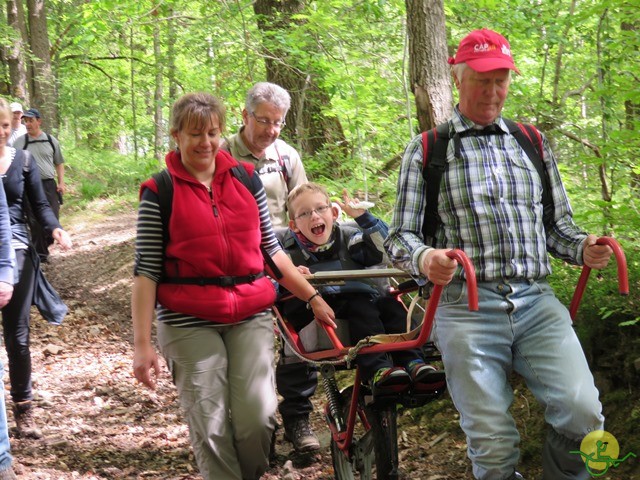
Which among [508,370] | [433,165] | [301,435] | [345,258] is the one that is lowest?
[301,435]

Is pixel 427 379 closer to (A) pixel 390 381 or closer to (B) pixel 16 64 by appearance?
(A) pixel 390 381

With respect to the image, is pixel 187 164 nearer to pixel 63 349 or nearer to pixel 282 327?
pixel 282 327

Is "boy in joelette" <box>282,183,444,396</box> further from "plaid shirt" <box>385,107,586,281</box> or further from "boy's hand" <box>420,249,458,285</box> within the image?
"boy's hand" <box>420,249,458,285</box>

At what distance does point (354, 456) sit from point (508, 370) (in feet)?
4.71

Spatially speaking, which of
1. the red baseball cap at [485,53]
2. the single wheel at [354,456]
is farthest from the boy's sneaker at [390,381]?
the red baseball cap at [485,53]

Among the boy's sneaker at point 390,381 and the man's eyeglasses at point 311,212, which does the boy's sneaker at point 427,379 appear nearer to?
the boy's sneaker at point 390,381

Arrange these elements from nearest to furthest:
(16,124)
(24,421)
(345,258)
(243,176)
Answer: (243,176) → (345,258) → (24,421) → (16,124)

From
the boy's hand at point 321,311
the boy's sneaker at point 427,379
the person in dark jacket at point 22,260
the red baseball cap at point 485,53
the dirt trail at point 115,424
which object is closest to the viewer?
the red baseball cap at point 485,53

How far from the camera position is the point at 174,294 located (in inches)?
150

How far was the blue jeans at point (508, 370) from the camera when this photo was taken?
3.06m

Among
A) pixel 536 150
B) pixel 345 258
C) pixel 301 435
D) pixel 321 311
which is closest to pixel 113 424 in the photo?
pixel 301 435

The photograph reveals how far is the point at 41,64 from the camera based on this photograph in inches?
823

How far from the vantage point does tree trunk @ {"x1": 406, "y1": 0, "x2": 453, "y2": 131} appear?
20.6ft

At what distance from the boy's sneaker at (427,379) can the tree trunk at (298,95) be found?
230 inches
